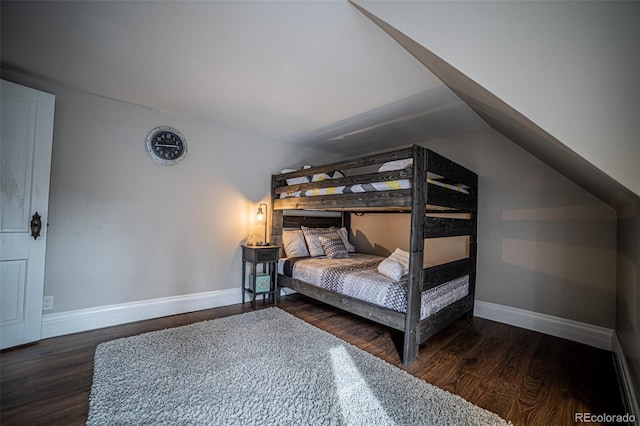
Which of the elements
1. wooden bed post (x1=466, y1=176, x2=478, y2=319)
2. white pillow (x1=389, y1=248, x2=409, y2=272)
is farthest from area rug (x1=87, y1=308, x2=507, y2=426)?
wooden bed post (x1=466, y1=176, x2=478, y2=319)

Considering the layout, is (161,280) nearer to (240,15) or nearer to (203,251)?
(203,251)

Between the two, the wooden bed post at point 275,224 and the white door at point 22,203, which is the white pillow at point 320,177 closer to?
the wooden bed post at point 275,224

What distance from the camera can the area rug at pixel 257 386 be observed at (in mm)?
1434

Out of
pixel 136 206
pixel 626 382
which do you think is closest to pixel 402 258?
pixel 626 382

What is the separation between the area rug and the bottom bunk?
372 mm

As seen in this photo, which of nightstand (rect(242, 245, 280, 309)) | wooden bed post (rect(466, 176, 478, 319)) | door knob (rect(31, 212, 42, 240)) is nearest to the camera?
door knob (rect(31, 212, 42, 240))

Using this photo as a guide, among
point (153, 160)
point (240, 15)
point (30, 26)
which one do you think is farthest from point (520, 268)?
point (30, 26)

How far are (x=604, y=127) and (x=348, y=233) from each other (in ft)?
12.2

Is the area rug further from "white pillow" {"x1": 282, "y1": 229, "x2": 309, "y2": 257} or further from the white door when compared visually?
"white pillow" {"x1": 282, "y1": 229, "x2": 309, "y2": 257}

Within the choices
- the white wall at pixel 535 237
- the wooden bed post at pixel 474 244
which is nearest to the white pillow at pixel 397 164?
the wooden bed post at pixel 474 244

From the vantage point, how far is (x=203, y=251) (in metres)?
3.22

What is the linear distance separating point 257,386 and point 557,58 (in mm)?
2396

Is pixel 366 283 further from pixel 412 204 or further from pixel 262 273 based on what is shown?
pixel 262 273

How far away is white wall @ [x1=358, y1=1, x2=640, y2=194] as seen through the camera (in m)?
1.02
